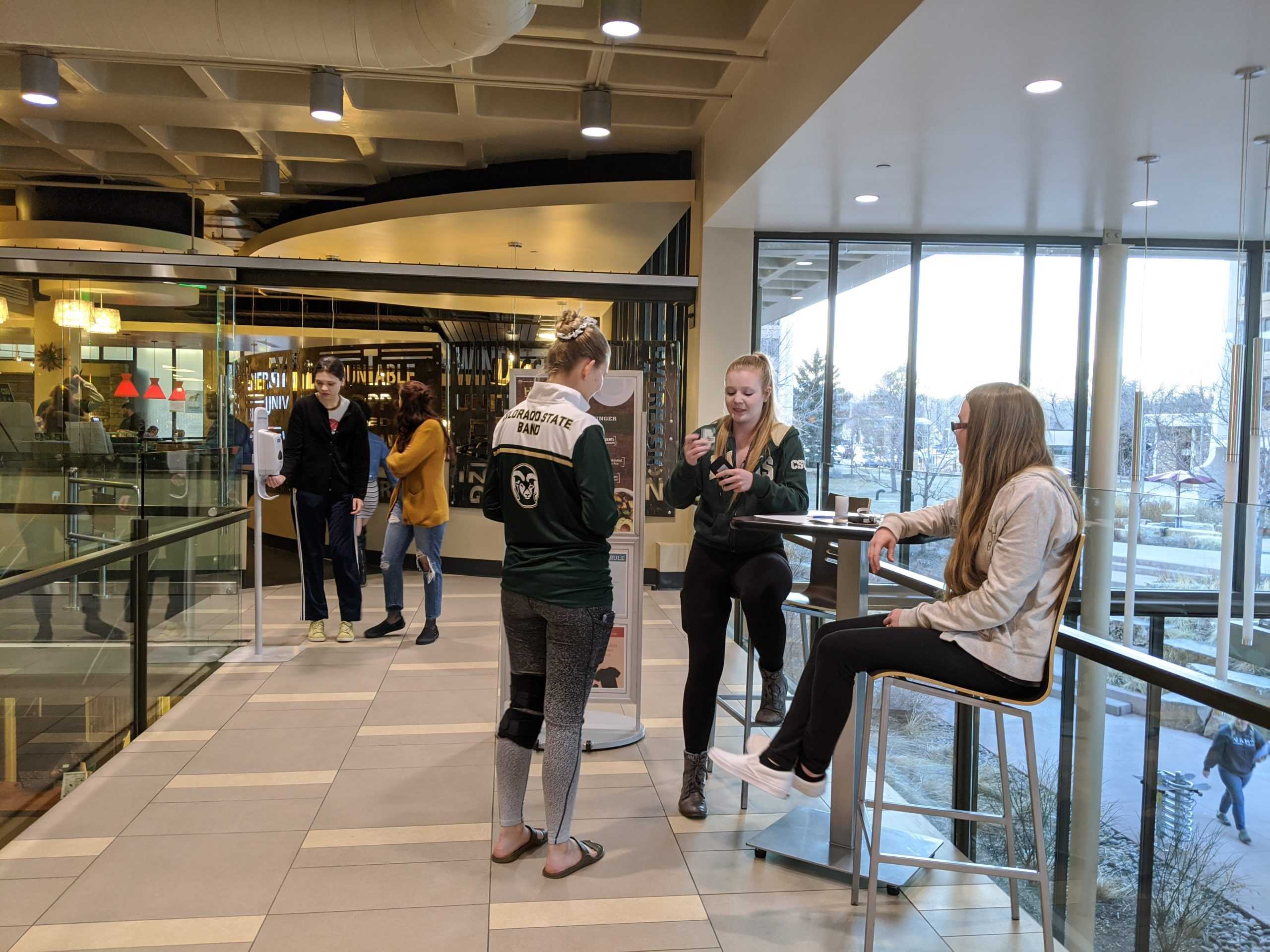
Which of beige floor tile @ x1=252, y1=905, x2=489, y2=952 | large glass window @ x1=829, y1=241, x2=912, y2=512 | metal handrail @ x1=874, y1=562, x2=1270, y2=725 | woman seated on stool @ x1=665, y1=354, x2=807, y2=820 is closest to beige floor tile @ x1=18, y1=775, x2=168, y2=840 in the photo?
beige floor tile @ x1=252, y1=905, x2=489, y2=952

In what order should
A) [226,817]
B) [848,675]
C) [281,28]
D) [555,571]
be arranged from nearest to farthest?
[848,675]
[555,571]
[226,817]
[281,28]

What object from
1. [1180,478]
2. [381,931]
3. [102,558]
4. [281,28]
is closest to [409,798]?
[381,931]

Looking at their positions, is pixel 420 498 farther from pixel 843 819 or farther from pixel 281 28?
pixel 843 819

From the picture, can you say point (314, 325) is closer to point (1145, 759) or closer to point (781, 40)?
point (781, 40)

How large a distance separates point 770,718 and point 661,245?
6.81 meters

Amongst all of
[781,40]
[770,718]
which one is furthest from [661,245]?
[770,718]

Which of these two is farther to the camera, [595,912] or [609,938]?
[595,912]

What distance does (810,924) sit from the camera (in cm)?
249

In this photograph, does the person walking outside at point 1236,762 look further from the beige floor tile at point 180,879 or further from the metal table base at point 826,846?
the beige floor tile at point 180,879

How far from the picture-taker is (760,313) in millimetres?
7398

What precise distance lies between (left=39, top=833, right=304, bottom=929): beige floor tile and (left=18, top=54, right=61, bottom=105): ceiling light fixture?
14.2ft

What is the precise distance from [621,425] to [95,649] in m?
2.36

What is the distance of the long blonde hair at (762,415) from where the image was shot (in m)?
3.22

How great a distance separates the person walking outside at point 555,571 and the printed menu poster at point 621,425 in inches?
47.6
